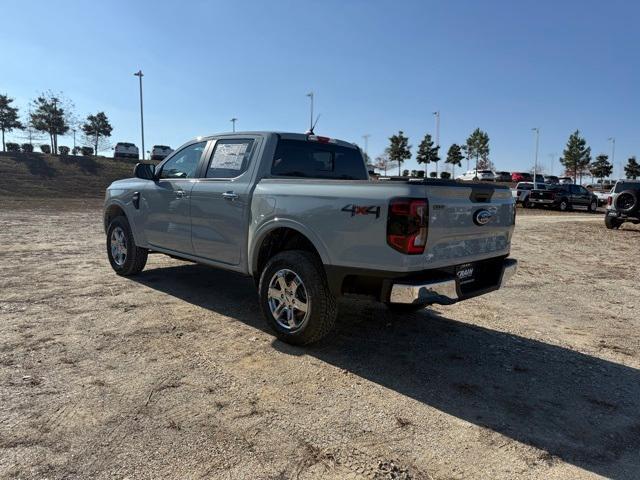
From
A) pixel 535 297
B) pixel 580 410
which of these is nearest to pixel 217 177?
pixel 580 410

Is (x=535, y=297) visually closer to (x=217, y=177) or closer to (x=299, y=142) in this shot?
(x=299, y=142)

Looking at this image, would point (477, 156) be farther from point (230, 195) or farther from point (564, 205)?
point (230, 195)

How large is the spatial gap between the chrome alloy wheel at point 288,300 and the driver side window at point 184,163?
6.62 ft

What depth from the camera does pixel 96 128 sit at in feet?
172

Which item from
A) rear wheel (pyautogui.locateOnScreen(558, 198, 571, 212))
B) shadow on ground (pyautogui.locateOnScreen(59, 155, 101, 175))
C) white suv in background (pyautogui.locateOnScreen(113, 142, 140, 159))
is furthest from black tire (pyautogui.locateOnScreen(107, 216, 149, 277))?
white suv in background (pyautogui.locateOnScreen(113, 142, 140, 159))

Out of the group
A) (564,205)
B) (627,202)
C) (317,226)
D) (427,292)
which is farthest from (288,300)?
(564,205)

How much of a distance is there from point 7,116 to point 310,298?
166 feet

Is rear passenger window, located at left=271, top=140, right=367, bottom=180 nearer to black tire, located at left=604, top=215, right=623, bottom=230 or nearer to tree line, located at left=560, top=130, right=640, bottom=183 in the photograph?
black tire, located at left=604, top=215, right=623, bottom=230

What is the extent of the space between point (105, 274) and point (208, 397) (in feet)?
14.0

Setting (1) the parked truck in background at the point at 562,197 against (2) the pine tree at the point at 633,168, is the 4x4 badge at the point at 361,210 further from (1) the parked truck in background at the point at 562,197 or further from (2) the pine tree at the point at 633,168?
(2) the pine tree at the point at 633,168

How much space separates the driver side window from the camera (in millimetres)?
5617

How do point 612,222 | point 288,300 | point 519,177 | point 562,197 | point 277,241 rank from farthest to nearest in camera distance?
point 519,177 < point 562,197 < point 612,222 < point 277,241 < point 288,300

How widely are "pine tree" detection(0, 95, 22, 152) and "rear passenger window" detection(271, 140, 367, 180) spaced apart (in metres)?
49.1

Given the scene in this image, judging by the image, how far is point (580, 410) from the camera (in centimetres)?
337
